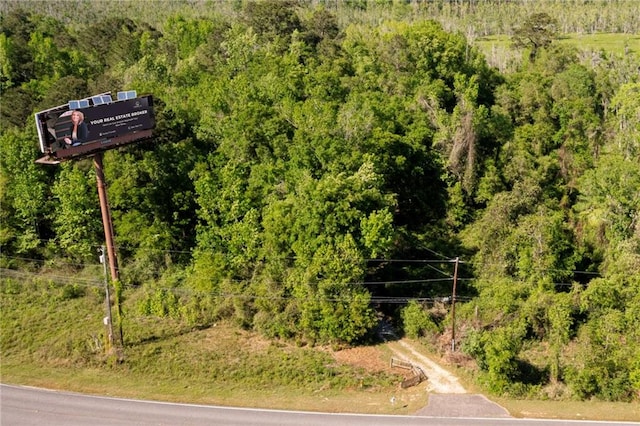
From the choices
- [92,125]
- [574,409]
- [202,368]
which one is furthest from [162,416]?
[574,409]

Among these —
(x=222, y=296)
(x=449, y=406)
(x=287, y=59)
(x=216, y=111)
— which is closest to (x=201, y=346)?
(x=222, y=296)

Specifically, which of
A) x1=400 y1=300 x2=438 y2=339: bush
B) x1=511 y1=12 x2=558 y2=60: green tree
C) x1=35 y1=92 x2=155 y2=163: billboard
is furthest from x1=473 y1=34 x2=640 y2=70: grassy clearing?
x1=35 y1=92 x2=155 y2=163: billboard

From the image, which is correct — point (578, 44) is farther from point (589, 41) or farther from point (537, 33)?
point (537, 33)

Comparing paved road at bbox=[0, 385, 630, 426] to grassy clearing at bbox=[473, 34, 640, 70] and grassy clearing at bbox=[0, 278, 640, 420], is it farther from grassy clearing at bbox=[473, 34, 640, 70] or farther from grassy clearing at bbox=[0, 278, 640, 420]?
grassy clearing at bbox=[473, 34, 640, 70]

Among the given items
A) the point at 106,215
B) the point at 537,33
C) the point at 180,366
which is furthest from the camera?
the point at 537,33

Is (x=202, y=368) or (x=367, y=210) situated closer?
(x=202, y=368)

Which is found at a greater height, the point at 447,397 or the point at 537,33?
the point at 537,33

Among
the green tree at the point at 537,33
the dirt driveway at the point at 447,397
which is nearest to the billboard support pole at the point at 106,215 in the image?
the dirt driveway at the point at 447,397
